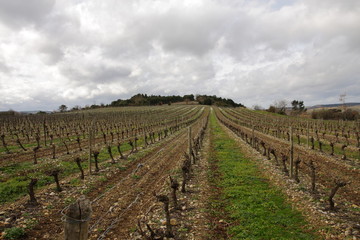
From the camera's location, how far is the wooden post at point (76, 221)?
3762 millimetres

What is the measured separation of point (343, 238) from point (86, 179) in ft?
36.9

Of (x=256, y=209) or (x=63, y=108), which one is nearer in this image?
(x=256, y=209)

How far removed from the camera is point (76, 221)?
3762mm

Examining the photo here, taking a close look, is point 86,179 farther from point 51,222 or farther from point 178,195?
point 178,195

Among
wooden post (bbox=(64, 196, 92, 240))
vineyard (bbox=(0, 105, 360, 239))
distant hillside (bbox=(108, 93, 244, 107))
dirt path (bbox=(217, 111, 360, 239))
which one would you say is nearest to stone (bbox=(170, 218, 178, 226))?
vineyard (bbox=(0, 105, 360, 239))

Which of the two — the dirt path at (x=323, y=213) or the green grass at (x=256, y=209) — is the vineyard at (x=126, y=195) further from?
the green grass at (x=256, y=209)

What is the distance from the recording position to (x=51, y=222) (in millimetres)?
7520

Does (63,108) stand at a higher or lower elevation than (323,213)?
higher

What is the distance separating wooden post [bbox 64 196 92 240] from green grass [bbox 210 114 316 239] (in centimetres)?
482

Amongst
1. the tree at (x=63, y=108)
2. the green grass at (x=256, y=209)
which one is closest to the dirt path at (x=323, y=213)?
the green grass at (x=256, y=209)

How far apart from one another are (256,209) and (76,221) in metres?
6.95

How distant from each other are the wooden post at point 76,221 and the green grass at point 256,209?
4815 mm

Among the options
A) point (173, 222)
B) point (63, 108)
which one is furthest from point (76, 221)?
point (63, 108)

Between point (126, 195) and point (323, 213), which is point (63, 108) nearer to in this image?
point (126, 195)
